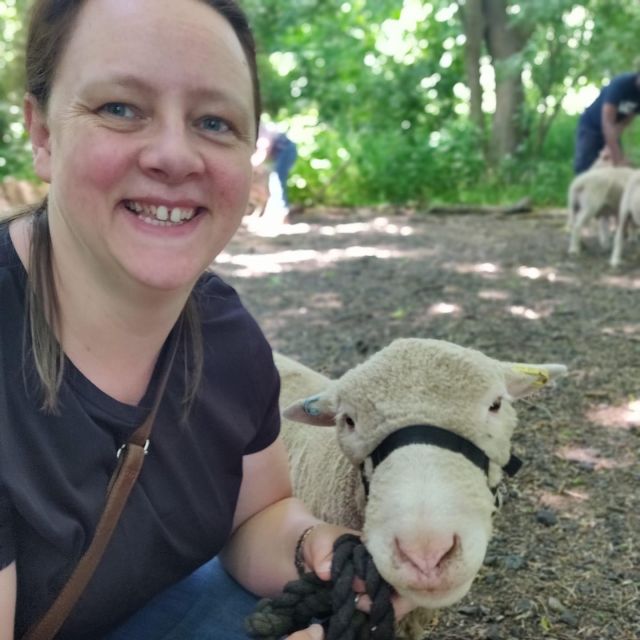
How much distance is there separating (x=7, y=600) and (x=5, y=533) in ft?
0.37

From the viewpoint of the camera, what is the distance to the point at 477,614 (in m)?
2.51

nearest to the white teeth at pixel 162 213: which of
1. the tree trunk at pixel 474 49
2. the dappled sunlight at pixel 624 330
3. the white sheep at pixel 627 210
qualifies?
the dappled sunlight at pixel 624 330

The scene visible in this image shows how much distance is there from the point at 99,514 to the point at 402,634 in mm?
920

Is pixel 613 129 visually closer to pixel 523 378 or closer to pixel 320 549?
pixel 523 378

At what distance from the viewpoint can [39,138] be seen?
5.08 feet

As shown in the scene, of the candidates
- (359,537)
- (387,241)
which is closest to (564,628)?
(359,537)

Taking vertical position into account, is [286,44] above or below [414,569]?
above

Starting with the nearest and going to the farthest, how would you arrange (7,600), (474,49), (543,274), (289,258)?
1. (7,600)
2. (543,274)
3. (289,258)
4. (474,49)

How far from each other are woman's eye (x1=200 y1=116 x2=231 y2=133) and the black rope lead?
851mm

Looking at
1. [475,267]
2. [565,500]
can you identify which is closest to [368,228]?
[475,267]

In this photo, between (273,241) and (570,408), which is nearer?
(570,408)

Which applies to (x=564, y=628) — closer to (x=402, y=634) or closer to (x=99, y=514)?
(x=402, y=634)

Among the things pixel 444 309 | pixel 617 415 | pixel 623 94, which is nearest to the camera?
pixel 617 415

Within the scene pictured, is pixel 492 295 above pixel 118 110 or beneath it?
beneath
